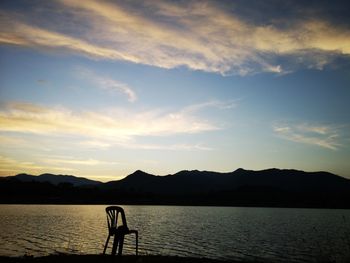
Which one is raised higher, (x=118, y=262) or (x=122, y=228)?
(x=122, y=228)

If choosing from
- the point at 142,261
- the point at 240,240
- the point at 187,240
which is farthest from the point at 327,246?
the point at 142,261

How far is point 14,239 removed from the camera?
41375mm

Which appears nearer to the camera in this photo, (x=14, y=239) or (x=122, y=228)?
(x=122, y=228)

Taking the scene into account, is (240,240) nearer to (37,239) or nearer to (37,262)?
(37,239)

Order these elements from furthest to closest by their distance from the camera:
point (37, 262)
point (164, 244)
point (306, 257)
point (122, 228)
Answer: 1. point (164, 244)
2. point (306, 257)
3. point (37, 262)
4. point (122, 228)

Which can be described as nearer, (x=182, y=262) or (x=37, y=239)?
(x=182, y=262)

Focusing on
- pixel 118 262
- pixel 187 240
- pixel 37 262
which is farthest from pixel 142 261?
pixel 187 240

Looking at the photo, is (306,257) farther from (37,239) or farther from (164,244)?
(37,239)

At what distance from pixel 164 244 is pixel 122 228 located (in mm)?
28754

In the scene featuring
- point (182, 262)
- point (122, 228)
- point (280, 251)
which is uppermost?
point (122, 228)

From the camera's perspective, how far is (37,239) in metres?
42.3

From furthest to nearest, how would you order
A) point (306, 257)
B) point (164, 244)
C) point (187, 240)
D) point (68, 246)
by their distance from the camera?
point (187, 240) → point (164, 244) → point (68, 246) → point (306, 257)

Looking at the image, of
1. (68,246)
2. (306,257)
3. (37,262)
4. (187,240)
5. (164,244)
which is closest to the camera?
(37,262)

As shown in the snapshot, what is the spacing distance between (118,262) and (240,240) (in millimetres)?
35892
